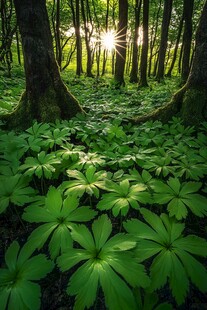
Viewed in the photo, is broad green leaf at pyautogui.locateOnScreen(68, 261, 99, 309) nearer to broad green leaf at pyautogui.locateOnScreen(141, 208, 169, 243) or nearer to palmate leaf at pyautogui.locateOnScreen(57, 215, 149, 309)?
palmate leaf at pyautogui.locateOnScreen(57, 215, 149, 309)

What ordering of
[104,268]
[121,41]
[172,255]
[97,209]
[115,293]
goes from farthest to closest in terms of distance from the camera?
1. [121,41]
2. [97,209]
3. [172,255]
4. [104,268]
5. [115,293]

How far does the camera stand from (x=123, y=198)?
2086 mm

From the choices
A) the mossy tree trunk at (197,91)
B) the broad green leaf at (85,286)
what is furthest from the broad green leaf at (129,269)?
the mossy tree trunk at (197,91)

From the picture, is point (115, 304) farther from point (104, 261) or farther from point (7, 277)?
point (7, 277)

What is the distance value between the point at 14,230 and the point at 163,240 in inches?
66.1

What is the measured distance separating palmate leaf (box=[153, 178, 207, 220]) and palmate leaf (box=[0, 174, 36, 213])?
4.08 ft

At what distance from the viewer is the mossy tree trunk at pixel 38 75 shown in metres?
3.89

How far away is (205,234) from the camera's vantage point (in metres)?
2.29

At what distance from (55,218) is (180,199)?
3.69 ft

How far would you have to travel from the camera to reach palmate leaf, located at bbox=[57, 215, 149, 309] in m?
1.29

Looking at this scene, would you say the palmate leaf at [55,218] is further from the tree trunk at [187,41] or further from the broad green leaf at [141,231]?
the tree trunk at [187,41]

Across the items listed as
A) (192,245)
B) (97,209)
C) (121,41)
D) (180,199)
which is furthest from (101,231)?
(121,41)

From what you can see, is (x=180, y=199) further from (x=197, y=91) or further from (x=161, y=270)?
(x=197, y=91)

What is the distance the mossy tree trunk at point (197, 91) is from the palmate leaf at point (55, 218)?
Result: 2981 mm
